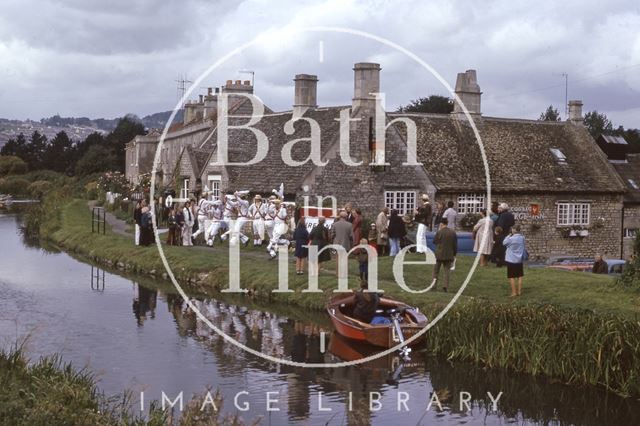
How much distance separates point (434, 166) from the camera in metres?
44.9

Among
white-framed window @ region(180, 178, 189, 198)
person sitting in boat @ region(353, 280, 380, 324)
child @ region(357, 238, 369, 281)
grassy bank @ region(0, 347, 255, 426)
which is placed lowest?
grassy bank @ region(0, 347, 255, 426)

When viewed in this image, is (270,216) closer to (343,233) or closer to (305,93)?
(343,233)

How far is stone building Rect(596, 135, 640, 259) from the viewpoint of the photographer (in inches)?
1957

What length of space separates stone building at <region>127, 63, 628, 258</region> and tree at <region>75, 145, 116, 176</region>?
219 feet

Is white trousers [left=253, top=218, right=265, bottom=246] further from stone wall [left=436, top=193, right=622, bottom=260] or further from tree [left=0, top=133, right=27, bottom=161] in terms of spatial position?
tree [left=0, top=133, right=27, bottom=161]

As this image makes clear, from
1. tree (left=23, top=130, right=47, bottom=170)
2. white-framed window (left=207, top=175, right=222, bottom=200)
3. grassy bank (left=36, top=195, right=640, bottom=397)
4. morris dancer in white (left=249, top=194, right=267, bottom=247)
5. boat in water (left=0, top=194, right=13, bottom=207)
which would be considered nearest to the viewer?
grassy bank (left=36, top=195, right=640, bottom=397)

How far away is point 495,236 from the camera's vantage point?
1162 inches

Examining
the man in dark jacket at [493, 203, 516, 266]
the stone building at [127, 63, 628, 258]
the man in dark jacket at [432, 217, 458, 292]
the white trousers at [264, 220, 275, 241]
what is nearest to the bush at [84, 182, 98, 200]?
the stone building at [127, 63, 628, 258]

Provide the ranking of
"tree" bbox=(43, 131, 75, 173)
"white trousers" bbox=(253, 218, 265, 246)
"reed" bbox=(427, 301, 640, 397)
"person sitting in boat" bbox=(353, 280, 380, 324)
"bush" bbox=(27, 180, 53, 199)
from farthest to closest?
"tree" bbox=(43, 131, 75, 173) → "bush" bbox=(27, 180, 53, 199) → "white trousers" bbox=(253, 218, 265, 246) → "person sitting in boat" bbox=(353, 280, 380, 324) → "reed" bbox=(427, 301, 640, 397)

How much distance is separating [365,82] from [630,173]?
59.8 feet

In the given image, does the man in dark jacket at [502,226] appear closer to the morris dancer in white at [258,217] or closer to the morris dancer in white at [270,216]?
the morris dancer in white at [270,216]

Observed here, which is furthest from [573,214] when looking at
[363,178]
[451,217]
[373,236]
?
[451,217]

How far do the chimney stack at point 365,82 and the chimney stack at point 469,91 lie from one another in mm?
6211

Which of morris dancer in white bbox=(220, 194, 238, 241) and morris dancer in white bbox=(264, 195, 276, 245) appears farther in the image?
morris dancer in white bbox=(220, 194, 238, 241)
